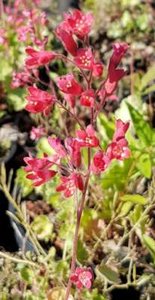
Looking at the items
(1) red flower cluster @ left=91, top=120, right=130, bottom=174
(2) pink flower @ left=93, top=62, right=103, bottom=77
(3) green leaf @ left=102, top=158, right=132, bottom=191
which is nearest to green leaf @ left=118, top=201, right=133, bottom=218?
(3) green leaf @ left=102, top=158, right=132, bottom=191

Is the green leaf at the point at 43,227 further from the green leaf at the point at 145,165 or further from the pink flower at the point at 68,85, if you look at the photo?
the pink flower at the point at 68,85

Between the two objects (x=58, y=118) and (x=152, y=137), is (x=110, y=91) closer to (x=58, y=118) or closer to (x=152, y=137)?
(x=152, y=137)

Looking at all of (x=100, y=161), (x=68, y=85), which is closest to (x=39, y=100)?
(x=68, y=85)

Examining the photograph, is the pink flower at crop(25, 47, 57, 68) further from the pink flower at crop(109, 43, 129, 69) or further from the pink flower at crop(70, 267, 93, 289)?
the pink flower at crop(70, 267, 93, 289)

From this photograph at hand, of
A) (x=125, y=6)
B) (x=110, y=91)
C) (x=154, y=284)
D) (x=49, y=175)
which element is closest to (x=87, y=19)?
(x=110, y=91)

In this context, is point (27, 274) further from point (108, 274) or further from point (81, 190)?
point (81, 190)

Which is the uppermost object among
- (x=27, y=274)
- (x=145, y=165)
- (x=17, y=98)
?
(x=17, y=98)

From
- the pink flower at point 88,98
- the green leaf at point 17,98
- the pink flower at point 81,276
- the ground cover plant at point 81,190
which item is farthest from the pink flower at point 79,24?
the green leaf at point 17,98
